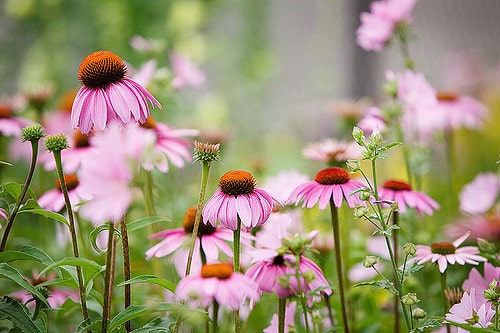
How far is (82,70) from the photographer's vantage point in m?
0.58

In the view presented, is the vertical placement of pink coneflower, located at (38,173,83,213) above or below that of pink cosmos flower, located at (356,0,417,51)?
below

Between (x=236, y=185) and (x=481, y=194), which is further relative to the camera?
(x=481, y=194)

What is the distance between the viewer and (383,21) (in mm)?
952

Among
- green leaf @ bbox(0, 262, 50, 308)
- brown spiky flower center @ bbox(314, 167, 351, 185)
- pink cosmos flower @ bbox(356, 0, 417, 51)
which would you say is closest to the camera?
green leaf @ bbox(0, 262, 50, 308)

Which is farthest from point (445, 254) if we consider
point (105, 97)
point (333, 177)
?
point (105, 97)

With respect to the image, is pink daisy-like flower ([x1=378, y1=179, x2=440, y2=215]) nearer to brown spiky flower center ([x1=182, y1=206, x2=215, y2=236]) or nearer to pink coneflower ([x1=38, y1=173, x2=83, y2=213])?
brown spiky flower center ([x1=182, y1=206, x2=215, y2=236])

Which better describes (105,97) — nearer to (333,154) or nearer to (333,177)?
(333,177)

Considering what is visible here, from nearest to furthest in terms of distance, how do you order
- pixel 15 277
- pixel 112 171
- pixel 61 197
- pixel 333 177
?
pixel 112 171
pixel 15 277
pixel 333 177
pixel 61 197

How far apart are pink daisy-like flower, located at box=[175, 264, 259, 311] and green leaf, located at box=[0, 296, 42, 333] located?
143 mm

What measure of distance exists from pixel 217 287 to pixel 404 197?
283mm

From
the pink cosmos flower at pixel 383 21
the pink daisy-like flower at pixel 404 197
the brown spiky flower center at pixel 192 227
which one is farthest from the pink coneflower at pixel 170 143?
the pink cosmos flower at pixel 383 21

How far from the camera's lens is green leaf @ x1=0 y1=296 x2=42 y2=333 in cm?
54

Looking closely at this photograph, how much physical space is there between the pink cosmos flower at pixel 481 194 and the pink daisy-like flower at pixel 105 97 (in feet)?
1.84

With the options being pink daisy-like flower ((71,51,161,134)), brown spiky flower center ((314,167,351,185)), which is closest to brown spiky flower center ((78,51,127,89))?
pink daisy-like flower ((71,51,161,134))
